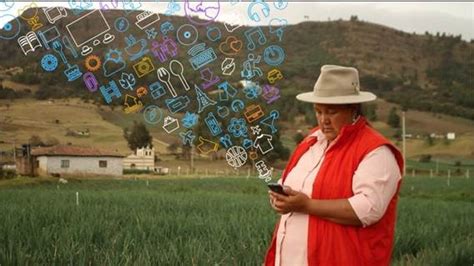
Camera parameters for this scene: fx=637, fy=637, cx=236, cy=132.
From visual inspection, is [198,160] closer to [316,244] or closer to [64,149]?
[64,149]

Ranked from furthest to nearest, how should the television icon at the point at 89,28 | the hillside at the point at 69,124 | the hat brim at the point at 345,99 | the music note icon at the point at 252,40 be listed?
1. the hillside at the point at 69,124
2. the television icon at the point at 89,28
3. the music note icon at the point at 252,40
4. the hat brim at the point at 345,99

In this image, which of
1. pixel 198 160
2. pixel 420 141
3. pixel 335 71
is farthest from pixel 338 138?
pixel 420 141

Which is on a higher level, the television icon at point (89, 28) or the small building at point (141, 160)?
the television icon at point (89, 28)

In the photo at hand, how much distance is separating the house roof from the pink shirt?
41.7ft

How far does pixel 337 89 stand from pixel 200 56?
14.7 ft

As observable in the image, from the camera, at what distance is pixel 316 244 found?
2.32 meters

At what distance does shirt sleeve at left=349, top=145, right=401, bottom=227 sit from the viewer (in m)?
2.21

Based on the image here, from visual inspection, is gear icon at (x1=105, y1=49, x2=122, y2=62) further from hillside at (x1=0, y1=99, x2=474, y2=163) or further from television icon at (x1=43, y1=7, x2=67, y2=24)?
hillside at (x1=0, y1=99, x2=474, y2=163)

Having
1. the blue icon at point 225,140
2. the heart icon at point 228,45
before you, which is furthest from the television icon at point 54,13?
the blue icon at point 225,140

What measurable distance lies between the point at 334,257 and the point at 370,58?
6777cm

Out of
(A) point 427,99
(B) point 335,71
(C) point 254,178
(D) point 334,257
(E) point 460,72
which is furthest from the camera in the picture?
(E) point 460,72

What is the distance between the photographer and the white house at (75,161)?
15707 millimetres

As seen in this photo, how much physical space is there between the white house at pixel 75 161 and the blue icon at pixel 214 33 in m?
8.64

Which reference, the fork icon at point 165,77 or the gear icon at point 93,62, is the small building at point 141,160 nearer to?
the gear icon at point 93,62
